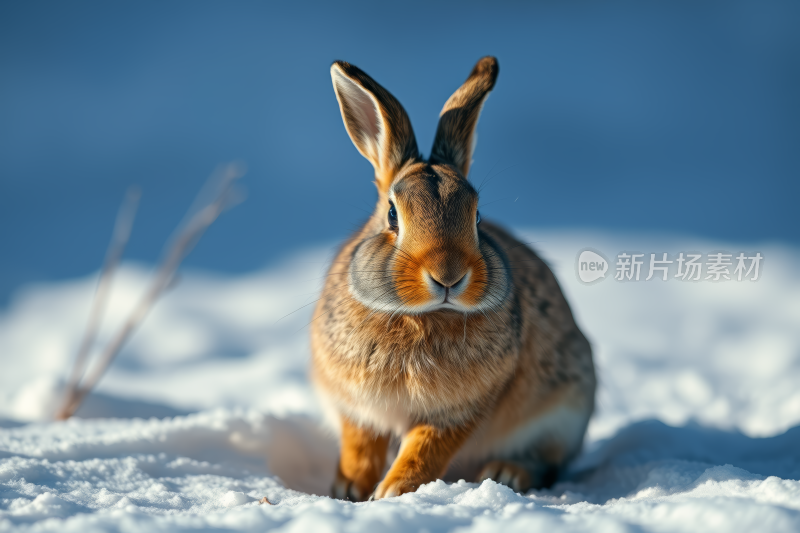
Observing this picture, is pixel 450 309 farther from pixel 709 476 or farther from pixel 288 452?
pixel 288 452

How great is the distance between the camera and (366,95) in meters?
2.13

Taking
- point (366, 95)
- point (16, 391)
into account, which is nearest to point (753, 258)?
point (366, 95)

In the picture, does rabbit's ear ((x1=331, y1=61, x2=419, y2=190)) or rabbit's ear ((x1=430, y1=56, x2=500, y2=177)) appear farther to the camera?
rabbit's ear ((x1=430, y1=56, x2=500, y2=177))

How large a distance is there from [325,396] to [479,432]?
1.81 feet

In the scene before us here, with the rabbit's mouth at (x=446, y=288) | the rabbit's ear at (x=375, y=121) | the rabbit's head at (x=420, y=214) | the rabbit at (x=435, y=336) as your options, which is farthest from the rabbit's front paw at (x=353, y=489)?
the rabbit's ear at (x=375, y=121)

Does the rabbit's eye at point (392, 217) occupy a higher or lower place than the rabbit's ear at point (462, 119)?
lower

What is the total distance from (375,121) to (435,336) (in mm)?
774

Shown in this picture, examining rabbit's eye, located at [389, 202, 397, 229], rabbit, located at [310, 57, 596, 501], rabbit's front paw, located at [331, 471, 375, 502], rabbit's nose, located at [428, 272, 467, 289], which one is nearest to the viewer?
rabbit's nose, located at [428, 272, 467, 289]

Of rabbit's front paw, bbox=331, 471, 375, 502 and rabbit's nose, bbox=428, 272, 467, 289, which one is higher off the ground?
rabbit's nose, bbox=428, 272, 467, 289

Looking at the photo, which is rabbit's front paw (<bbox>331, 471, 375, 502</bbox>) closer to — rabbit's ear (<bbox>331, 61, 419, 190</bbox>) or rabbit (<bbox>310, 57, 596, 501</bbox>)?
rabbit (<bbox>310, 57, 596, 501</bbox>)

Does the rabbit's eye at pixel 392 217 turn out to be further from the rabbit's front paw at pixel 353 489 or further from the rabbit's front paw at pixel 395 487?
the rabbit's front paw at pixel 353 489

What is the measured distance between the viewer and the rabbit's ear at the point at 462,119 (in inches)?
85.5

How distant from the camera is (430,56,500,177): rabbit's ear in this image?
2172 mm

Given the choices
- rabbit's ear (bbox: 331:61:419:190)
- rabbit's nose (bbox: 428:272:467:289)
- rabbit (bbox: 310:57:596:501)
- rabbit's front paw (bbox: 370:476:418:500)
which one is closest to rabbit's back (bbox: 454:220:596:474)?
rabbit (bbox: 310:57:596:501)
